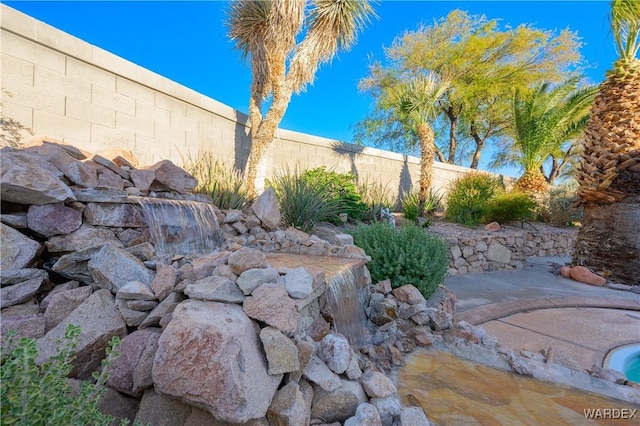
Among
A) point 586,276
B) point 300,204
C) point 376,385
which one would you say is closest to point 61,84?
point 300,204

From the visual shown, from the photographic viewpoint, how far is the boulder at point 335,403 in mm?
1514

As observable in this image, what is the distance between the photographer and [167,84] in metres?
5.04

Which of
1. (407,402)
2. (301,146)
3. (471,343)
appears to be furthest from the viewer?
(301,146)

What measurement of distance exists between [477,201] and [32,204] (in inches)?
321


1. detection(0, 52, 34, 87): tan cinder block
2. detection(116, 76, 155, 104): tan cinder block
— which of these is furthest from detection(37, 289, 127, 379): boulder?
detection(116, 76, 155, 104): tan cinder block

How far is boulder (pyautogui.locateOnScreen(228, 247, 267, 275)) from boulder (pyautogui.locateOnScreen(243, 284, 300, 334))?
276 mm

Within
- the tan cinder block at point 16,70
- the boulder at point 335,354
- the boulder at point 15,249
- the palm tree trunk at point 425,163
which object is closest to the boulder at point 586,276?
the palm tree trunk at point 425,163

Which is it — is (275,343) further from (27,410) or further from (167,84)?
(167,84)

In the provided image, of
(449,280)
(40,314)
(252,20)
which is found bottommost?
(449,280)

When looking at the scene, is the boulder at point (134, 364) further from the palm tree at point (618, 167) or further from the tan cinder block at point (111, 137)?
the palm tree at point (618, 167)

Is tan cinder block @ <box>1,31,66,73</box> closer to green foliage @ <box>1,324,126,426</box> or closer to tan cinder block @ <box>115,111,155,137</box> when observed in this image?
tan cinder block @ <box>115,111,155,137</box>

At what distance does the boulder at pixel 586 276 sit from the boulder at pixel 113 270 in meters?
7.07

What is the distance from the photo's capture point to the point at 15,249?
1.91m

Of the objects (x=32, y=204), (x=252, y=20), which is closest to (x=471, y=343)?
(x=32, y=204)
